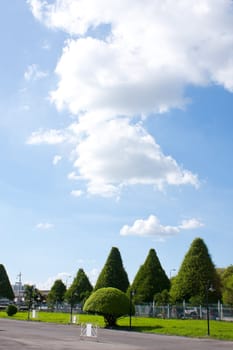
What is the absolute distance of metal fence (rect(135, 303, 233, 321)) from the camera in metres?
50.6

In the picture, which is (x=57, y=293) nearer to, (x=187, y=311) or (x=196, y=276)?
(x=196, y=276)

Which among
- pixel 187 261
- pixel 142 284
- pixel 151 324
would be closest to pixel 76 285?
pixel 142 284

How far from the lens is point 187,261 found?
193ft

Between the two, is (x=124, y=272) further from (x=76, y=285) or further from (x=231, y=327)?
(x=231, y=327)

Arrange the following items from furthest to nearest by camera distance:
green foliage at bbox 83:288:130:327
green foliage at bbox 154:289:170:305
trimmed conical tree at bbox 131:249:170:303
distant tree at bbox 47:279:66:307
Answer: distant tree at bbox 47:279:66:307, trimmed conical tree at bbox 131:249:170:303, green foliage at bbox 154:289:170:305, green foliage at bbox 83:288:130:327

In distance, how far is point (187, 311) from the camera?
53312 millimetres

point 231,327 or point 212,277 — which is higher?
point 212,277

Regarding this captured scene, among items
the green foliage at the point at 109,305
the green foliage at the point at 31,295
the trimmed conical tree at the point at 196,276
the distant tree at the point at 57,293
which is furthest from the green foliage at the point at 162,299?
the distant tree at the point at 57,293

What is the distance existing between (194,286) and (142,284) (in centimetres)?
894

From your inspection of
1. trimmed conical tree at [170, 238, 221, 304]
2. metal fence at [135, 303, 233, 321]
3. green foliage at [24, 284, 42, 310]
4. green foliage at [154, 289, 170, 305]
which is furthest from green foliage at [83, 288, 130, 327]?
green foliage at [24, 284, 42, 310]

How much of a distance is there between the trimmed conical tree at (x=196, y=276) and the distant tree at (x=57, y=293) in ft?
108

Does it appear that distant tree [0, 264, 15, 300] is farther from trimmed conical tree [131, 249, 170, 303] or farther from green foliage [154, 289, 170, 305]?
green foliage [154, 289, 170, 305]

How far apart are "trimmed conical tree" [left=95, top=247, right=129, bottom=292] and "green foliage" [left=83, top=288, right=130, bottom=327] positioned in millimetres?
25792

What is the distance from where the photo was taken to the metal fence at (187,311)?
5059cm
